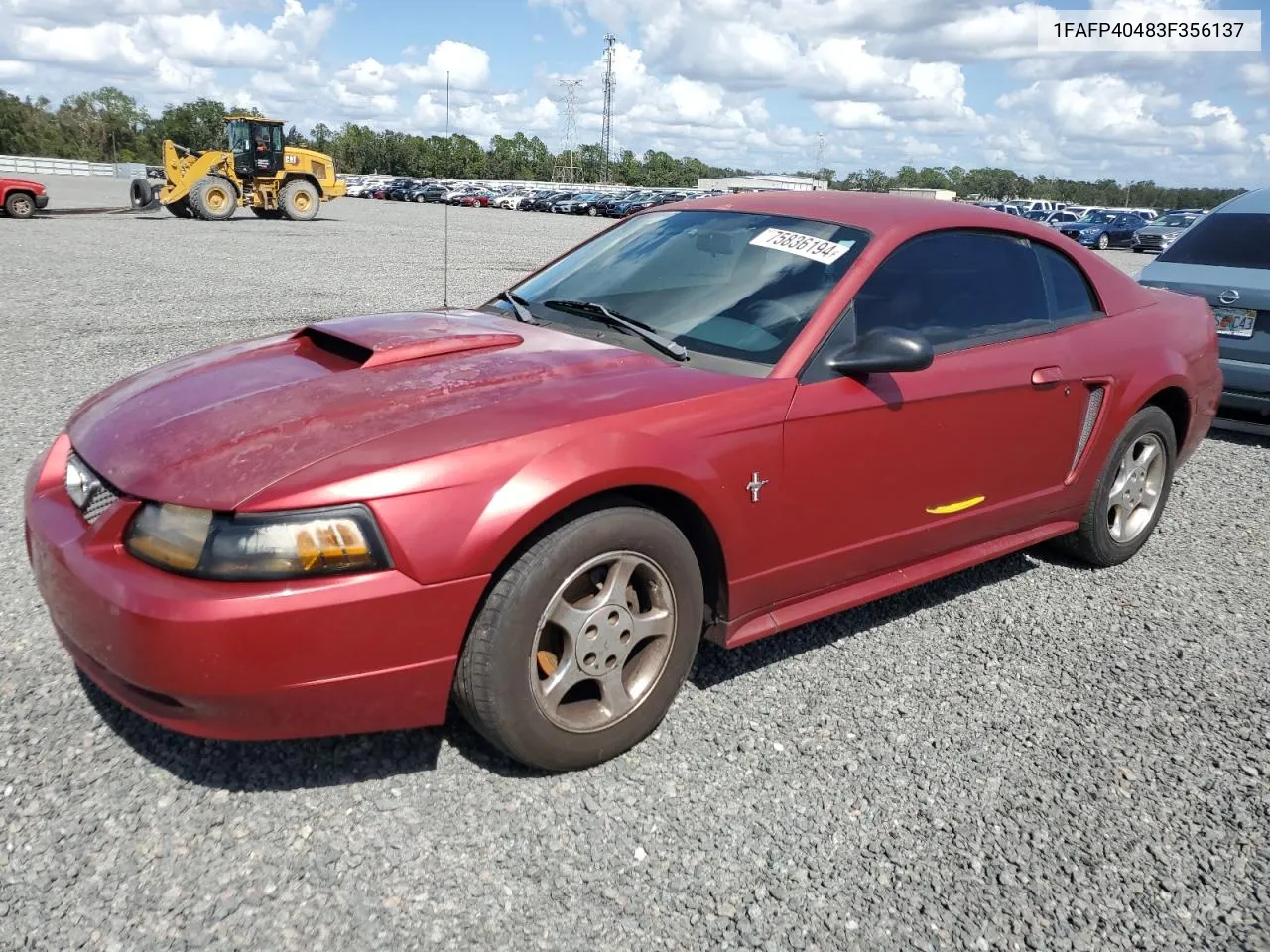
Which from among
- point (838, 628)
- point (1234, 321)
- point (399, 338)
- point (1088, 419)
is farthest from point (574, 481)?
point (1234, 321)

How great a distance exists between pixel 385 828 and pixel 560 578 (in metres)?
0.73

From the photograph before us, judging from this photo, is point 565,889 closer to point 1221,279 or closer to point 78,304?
point 1221,279

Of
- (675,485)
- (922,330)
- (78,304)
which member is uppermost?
(922,330)

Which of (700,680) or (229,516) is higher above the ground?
(229,516)

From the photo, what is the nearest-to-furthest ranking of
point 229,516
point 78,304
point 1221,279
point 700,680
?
point 229,516 → point 700,680 → point 1221,279 → point 78,304

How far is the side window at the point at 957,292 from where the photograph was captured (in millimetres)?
3141

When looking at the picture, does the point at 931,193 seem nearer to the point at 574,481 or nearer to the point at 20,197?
the point at 20,197

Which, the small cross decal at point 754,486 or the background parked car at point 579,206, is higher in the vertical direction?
the small cross decal at point 754,486

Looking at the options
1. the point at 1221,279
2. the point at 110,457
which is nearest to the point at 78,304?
the point at 110,457

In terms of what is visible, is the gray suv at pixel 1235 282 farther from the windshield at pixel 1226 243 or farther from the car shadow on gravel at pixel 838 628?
the car shadow on gravel at pixel 838 628

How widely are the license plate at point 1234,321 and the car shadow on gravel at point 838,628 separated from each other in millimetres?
3017

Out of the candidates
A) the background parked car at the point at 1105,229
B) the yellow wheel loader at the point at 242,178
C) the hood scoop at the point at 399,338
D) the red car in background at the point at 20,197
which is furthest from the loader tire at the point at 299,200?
the hood scoop at the point at 399,338

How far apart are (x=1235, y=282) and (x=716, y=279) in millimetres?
4770

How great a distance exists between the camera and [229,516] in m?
2.06
